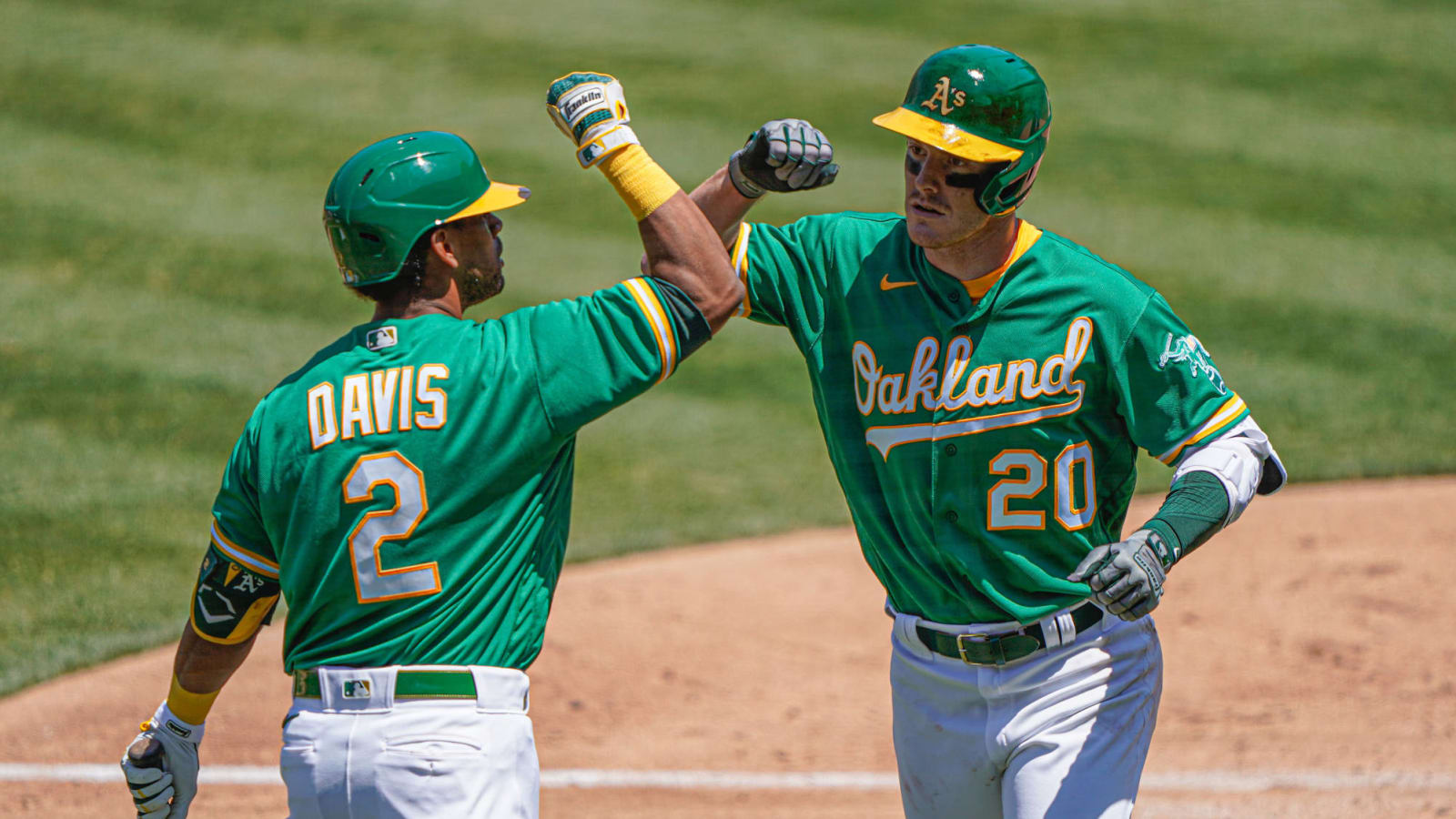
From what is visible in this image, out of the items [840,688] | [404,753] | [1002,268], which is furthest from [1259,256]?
[404,753]

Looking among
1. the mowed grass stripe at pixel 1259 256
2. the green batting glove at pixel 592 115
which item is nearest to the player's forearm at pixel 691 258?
the green batting glove at pixel 592 115

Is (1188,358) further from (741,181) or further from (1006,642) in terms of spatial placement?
(741,181)

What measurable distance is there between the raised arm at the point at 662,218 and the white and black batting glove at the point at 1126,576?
0.96 meters

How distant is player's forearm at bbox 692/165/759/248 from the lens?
3.61 m

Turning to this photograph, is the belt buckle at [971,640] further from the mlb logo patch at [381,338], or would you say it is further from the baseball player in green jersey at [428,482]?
the mlb logo patch at [381,338]

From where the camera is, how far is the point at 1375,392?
9.12 metres

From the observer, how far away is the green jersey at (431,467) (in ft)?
9.81

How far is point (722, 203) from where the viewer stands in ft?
11.9

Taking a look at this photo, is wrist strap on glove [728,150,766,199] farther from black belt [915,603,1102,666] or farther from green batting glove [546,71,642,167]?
black belt [915,603,1102,666]

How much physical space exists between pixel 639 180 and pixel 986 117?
2.76 ft

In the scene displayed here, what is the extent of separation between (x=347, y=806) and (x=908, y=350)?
1.62 meters

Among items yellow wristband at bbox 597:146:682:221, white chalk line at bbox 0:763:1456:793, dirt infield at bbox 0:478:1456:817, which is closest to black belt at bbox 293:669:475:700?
yellow wristband at bbox 597:146:682:221

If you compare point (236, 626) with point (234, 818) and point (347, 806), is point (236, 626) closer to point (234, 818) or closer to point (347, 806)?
point (347, 806)

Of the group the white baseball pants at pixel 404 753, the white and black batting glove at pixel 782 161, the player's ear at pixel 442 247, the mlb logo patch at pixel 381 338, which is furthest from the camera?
the white and black batting glove at pixel 782 161
